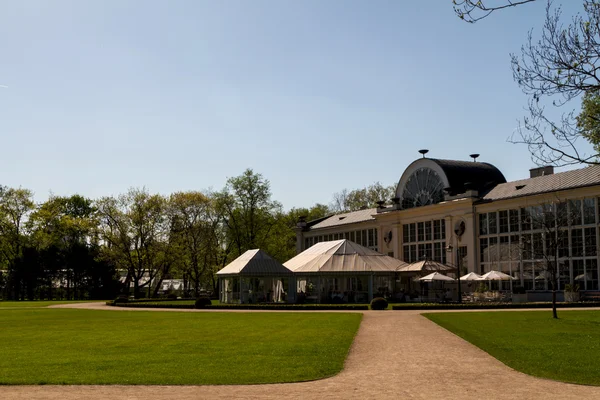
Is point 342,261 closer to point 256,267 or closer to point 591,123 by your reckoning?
point 256,267

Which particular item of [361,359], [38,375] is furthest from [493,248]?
Answer: [38,375]

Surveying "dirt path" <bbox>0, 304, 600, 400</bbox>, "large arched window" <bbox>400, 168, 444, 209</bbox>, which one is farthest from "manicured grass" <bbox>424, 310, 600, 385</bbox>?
"large arched window" <bbox>400, 168, 444, 209</bbox>

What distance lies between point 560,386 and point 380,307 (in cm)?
2862

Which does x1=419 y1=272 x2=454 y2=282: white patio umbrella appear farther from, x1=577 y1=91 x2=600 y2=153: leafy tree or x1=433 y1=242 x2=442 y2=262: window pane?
x1=577 y1=91 x2=600 y2=153: leafy tree

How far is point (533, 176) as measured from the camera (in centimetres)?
5778

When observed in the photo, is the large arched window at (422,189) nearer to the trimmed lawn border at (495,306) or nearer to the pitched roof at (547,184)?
the pitched roof at (547,184)

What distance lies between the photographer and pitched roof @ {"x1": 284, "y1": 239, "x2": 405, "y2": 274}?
52.8 m

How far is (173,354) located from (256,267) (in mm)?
35498

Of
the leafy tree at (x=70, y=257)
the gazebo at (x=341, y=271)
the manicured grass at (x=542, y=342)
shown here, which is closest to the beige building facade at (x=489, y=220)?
the gazebo at (x=341, y=271)

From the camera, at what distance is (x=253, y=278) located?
5247 centimetres

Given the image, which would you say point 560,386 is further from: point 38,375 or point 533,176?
point 533,176

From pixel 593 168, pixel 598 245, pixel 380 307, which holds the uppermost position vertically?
pixel 593 168

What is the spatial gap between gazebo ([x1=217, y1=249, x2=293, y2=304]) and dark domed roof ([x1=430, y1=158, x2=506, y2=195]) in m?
17.4

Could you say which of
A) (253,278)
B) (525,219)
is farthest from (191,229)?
(525,219)
